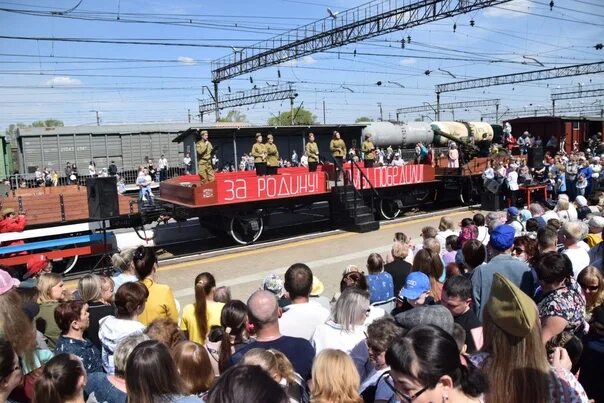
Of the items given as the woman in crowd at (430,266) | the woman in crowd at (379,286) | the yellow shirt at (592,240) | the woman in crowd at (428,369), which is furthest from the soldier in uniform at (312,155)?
the woman in crowd at (428,369)

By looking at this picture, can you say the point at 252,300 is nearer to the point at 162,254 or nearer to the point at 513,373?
the point at 513,373

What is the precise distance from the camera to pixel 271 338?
3.43 m

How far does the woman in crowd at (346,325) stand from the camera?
141 inches

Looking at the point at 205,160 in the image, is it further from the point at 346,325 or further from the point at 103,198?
the point at 346,325

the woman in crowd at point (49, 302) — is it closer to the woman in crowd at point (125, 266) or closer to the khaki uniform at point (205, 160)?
the woman in crowd at point (125, 266)

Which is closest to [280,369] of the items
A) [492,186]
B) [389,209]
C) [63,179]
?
[389,209]

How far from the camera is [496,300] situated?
237cm

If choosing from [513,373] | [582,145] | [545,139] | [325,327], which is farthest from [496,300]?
[582,145]

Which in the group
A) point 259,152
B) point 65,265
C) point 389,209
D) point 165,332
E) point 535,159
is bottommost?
point 65,265

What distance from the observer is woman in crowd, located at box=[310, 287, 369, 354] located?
11.8ft

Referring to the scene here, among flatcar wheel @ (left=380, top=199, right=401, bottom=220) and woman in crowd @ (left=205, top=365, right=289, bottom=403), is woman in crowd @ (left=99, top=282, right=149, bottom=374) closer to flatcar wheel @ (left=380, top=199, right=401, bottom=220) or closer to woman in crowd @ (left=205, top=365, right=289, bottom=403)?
woman in crowd @ (left=205, top=365, right=289, bottom=403)

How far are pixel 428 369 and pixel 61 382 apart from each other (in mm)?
1934

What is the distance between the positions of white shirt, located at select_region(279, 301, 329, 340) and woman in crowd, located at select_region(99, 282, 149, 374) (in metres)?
1.15

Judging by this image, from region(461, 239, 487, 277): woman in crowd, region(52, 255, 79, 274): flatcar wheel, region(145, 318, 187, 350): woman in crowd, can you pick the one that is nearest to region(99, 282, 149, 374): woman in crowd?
region(145, 318, 187, 350): woman in crowd
